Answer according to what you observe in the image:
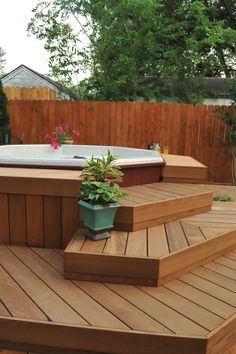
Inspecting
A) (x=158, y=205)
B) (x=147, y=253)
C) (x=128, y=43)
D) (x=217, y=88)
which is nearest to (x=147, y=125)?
(x=128, y=43)

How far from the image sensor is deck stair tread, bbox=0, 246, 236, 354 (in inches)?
56.6

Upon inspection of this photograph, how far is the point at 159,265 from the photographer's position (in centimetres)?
179

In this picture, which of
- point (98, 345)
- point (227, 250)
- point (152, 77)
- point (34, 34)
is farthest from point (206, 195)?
point (34, 34)

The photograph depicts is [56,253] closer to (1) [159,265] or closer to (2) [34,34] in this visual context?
(1) [159,265]

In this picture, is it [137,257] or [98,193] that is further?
[98,193]

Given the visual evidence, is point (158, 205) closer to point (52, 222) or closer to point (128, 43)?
point (52, 222)

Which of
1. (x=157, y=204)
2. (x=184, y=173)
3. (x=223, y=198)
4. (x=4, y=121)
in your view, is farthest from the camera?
(x=4, y=121)

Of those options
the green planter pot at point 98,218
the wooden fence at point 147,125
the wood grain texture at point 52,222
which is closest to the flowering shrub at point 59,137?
the wooden fence at point 147,125

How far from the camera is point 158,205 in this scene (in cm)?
239

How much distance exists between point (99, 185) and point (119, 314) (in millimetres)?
784

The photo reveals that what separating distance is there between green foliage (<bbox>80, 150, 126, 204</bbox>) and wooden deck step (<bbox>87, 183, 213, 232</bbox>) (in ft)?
0.67

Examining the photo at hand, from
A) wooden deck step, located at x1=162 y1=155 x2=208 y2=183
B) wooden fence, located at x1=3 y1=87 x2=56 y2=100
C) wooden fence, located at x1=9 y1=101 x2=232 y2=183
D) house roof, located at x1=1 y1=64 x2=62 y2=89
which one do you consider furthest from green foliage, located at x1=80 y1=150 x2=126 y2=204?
house roof, located at x1=1 y1=64 x2=62 y2=89

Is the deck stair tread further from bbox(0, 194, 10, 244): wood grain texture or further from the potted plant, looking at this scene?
bbox(0, 194, 10, 244): wood grain texture

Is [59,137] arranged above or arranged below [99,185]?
above
